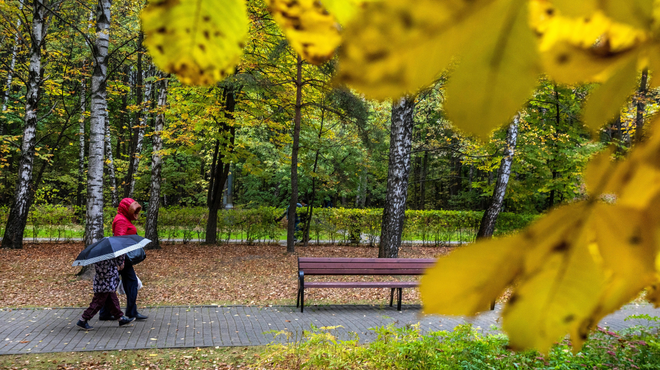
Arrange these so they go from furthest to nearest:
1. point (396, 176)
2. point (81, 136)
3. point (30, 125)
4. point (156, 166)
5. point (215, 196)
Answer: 1. point (81, 136)
2. point (215, 196)
3. point (156, 166)
4. point (30, 125)
5. point (396, 176)

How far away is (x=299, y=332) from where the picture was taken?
6301 mm

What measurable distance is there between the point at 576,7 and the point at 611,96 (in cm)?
7

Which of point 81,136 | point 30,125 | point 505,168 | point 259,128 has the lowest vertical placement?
point 505,168

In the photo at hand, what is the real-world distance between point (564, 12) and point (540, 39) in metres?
0.02

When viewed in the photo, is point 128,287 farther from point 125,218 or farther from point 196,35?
point 196,35

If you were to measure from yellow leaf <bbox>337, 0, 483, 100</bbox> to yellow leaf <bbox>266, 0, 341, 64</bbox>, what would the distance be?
0.11 metres

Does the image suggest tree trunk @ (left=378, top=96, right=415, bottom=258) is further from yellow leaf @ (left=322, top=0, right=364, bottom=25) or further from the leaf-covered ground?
yellow leaf @ (left=322, top=0, right=364, bottom=25)

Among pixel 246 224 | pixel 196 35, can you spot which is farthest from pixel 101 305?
A: pixel 246 224

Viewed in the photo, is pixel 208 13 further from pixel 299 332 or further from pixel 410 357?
pixel 299 332

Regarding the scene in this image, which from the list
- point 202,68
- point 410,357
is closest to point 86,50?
point 410,357

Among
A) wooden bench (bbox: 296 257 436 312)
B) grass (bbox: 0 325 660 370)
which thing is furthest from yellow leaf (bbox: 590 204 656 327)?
wooden bench (bbox: 296 257 436 312)

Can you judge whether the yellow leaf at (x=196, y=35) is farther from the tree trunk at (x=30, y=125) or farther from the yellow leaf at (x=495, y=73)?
the tree trunk at (x=30, y=125)

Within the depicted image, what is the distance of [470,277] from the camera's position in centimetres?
20

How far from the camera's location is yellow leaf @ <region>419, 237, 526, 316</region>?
0.19 metres
